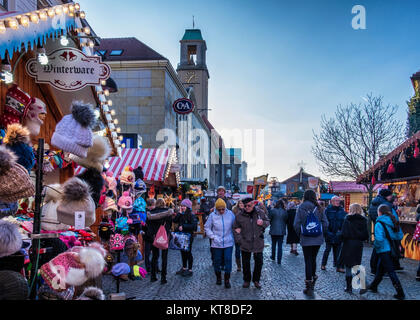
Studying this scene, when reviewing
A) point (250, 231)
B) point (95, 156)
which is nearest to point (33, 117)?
point (95, 156)

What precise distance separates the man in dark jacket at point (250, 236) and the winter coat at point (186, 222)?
1.78 meters

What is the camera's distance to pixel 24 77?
20.2 ft

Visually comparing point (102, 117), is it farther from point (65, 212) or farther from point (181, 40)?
point (181, 40)

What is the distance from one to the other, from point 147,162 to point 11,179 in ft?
41.3

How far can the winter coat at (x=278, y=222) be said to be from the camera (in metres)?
12.1

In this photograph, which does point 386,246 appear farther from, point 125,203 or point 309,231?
point 125,203

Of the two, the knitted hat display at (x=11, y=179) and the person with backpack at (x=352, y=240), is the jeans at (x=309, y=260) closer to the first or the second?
the person with backpack at (x=352, y=240)

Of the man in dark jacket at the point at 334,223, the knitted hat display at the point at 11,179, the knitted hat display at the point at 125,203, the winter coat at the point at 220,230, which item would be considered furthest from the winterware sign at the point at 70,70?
the man in dark jacket at the point at 334,223

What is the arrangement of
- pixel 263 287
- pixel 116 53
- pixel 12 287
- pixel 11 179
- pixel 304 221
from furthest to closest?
pixel 116 53 → pixel 263 287 → pixel 304 221 → pixel 11 179 → pixel 12 287

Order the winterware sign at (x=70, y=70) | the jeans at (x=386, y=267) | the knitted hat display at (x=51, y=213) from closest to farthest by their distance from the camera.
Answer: the knitted hat display at (x=51, y=213) → the winterware sign at (x=70, y=70) → the jeans at (x=386, y=267)

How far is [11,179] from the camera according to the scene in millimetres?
3529

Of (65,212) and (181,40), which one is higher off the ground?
(181,40)
